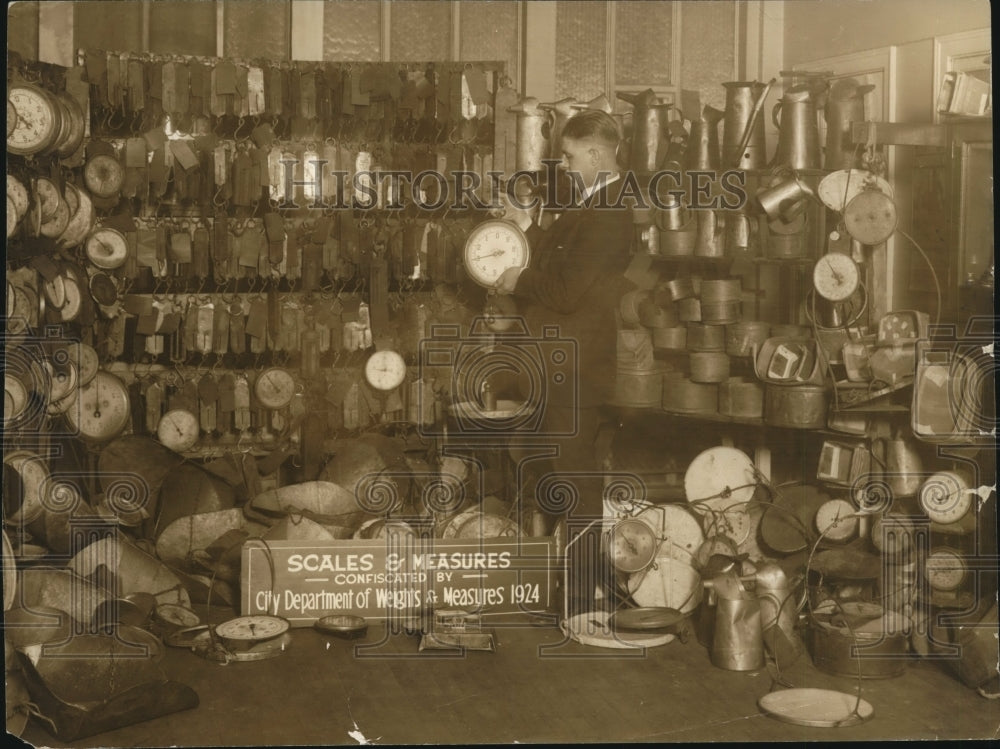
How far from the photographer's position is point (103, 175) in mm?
6672

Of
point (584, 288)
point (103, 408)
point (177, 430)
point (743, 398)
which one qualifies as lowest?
point (177, 430)

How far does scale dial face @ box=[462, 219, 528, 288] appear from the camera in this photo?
6.66m

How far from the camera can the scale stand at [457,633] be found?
6.14 m

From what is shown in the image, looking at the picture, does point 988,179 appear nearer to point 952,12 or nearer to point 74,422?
point 952,12

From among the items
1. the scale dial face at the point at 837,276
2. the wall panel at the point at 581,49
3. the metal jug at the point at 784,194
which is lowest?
the scale dial face at the point at 837,276

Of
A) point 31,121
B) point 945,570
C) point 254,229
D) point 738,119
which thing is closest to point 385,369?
point 254,229

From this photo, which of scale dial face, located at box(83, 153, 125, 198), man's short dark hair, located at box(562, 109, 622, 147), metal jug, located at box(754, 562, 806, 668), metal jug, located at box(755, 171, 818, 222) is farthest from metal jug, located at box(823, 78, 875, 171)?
scale dial face, located at box(83, 153, 125, 198)

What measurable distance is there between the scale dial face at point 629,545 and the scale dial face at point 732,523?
409 mm

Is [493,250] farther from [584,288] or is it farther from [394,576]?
[394,576]

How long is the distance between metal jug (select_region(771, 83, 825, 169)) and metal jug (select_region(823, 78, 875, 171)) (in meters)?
0.09

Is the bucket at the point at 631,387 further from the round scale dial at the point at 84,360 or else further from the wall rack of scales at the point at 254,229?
the round scale dial at the point at 84,360

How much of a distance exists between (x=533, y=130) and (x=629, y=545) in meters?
2.44

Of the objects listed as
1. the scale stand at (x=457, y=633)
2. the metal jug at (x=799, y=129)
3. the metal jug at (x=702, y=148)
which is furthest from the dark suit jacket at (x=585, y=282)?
the scale stand at (x=457, y=633)

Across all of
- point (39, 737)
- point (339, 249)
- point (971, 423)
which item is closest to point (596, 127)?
point (339, 249)
